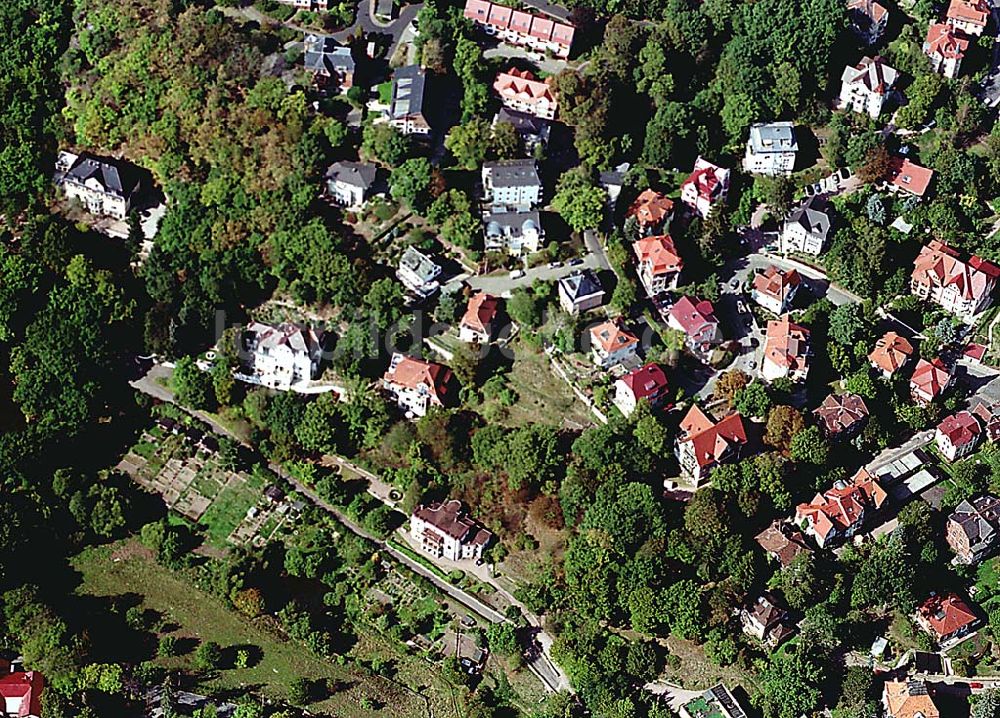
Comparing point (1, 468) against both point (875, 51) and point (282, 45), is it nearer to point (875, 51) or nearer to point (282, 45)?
point (282, 45)

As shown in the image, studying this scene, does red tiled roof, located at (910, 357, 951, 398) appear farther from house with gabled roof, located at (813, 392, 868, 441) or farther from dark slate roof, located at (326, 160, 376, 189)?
dark slate roof, located at (326, 160, 376, 189)

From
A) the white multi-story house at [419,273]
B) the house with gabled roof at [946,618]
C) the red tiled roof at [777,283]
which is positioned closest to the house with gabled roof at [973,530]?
the house with gabled roof at [946,618]

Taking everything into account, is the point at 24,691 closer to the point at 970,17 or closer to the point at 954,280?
the point at 954,280

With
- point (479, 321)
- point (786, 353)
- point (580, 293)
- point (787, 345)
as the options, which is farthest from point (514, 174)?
point (786, 353)

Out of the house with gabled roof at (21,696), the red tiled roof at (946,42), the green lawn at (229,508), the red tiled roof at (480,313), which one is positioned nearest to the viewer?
the house with gabled roof at (21,696)

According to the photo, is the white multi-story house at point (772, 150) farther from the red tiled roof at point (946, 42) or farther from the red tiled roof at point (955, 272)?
the red tiled roof at point (946, 42)
